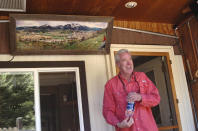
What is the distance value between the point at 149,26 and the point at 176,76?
0.83 metres

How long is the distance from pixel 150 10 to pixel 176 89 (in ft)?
3.89

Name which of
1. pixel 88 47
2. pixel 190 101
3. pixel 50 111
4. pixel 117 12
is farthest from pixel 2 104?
pixel 190 101

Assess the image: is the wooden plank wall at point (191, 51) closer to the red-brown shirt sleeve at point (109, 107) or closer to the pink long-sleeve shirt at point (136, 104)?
the pink long-sleeve shirt at point (136, 104)

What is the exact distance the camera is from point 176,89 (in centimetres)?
361

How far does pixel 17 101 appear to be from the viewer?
10.0 ft

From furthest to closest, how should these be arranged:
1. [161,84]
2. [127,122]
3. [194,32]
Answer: [161,84], [194,32], [127,122]

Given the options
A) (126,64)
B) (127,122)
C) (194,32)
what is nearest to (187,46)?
(194,32)

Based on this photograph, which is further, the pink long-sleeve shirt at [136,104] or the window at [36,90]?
the window at [36,90]

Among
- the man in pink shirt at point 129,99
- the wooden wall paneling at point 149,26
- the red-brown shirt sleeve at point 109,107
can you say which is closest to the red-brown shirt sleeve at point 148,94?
the man in pink shirt at point 129,99

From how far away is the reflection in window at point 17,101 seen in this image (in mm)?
2959

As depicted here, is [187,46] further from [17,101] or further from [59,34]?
[17,101]

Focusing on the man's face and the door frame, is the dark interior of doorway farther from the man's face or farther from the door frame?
the man's face

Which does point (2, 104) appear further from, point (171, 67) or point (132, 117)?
point (171, 67)

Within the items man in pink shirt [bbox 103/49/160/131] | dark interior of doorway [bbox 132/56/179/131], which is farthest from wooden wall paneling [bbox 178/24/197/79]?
man in pink shirt [bbox 103/49/160/131]
